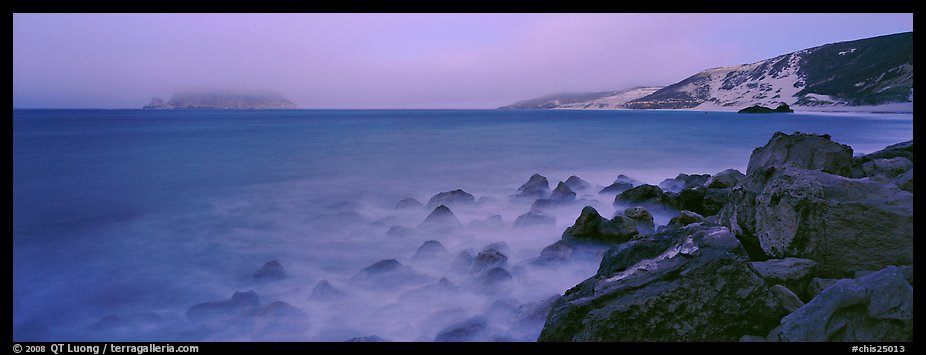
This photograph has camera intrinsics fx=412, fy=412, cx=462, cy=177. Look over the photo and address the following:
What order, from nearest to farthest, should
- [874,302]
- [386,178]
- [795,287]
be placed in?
1. [874,302]
2. [795,287]
3. [386,178]

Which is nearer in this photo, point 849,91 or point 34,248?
point 34,248

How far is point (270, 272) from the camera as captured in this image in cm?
652

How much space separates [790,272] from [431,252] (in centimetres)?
488

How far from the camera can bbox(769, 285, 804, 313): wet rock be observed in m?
3.61

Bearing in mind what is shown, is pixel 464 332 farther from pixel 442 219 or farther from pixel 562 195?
pixel 562 195

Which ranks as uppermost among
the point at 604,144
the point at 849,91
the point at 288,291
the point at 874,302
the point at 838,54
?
the point at 838,54

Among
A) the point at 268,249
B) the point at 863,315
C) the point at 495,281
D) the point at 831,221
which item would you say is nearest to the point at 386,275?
the point at 495,281

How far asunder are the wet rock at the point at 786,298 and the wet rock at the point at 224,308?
6.01 meters

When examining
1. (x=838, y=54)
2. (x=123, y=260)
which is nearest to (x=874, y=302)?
(x=123, y=260)

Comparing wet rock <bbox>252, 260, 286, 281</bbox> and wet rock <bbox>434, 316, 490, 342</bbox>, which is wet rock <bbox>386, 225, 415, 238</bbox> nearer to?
wet rock <bbox>252, 260, 286, 281</bbox>

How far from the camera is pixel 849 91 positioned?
81.1 m

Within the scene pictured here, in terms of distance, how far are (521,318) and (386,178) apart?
10.1 meters
